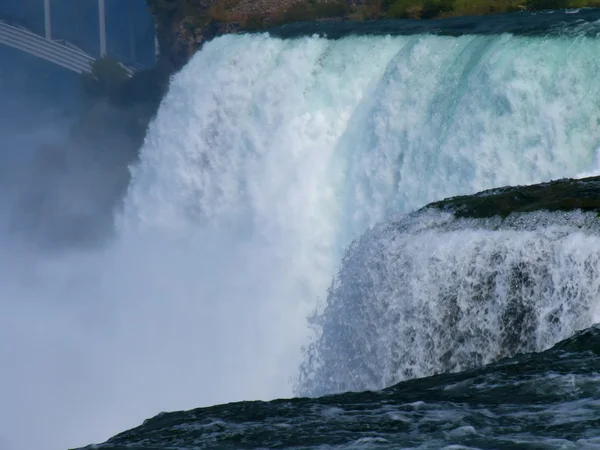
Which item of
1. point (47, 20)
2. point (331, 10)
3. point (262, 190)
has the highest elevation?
point (47, 20)

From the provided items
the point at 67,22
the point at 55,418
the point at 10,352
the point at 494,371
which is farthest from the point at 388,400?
the point at 67,22

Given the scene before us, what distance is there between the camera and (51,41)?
54.2 metres

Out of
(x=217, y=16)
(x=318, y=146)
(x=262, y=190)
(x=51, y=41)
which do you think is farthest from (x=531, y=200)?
(x=51, y=41)

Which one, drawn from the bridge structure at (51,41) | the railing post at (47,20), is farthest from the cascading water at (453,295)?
the railing post at (47,20)

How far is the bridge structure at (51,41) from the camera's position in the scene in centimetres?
5219

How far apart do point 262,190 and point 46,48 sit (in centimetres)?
3160

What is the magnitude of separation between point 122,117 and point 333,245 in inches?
1052

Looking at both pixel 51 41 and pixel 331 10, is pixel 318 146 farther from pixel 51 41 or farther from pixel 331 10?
pixel 51 41

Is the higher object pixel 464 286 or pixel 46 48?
pixel 46 48

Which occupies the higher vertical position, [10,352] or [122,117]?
[122,117]

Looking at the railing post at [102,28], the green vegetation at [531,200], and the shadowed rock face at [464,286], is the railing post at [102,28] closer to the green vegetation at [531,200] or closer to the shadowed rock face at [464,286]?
the shadowed rock face at [464,286]

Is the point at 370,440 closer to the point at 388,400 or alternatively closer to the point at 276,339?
the point at 388,400

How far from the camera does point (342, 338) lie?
14.1 meters

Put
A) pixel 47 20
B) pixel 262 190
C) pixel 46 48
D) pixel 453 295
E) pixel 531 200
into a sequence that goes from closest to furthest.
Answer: pixel 453 295 → pixel 531 200 → pixel 262 190 → pixel 47 20 → pixel 46 48
